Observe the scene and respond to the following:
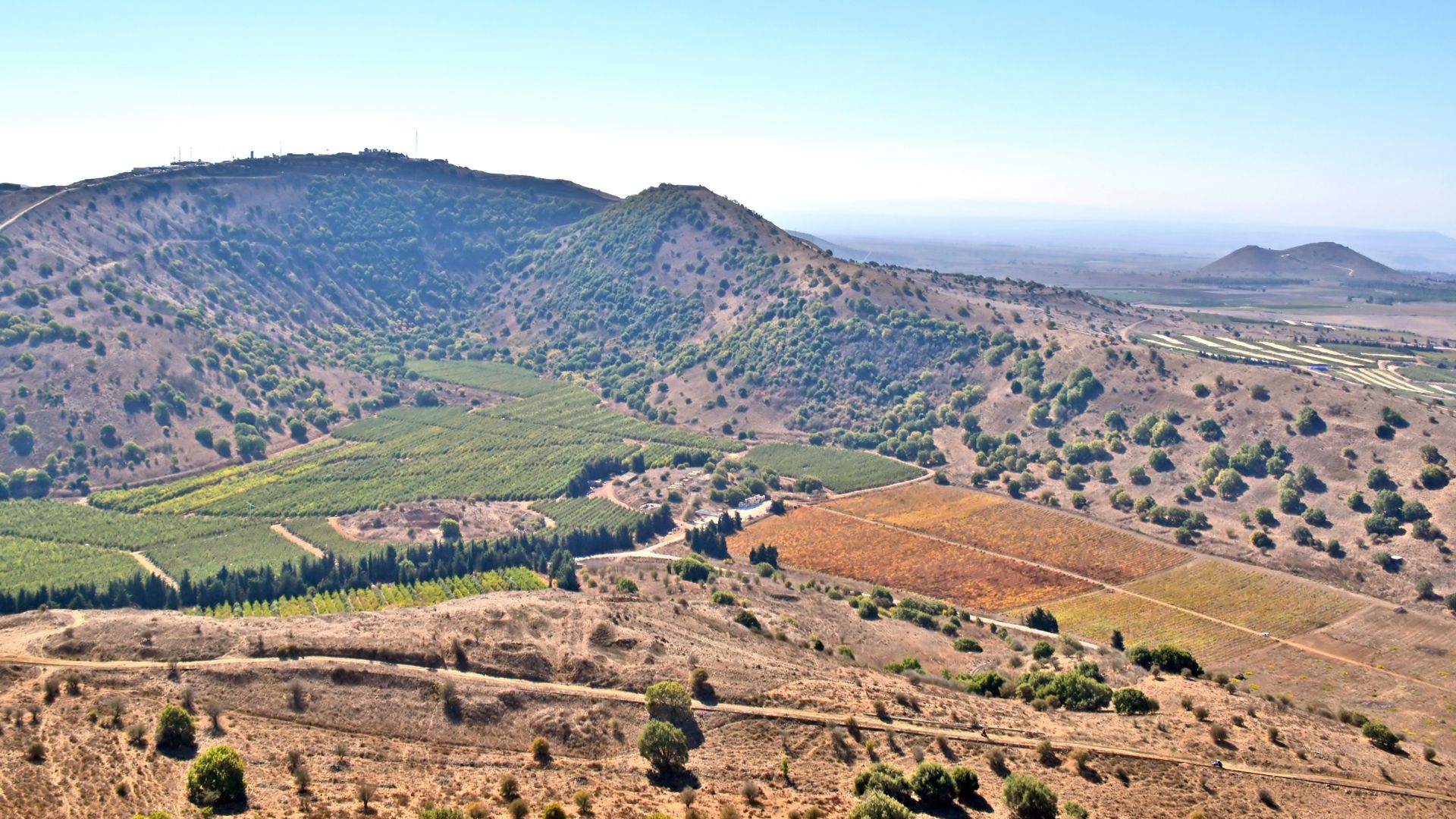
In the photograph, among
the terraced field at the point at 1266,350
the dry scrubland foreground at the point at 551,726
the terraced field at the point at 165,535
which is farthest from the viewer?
the terraced field at the point at 1266,350

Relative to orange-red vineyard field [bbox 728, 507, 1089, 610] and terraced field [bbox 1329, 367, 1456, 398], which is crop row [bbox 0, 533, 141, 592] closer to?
orange-red vineyard field [bbox 728, 507, 1089, 610]

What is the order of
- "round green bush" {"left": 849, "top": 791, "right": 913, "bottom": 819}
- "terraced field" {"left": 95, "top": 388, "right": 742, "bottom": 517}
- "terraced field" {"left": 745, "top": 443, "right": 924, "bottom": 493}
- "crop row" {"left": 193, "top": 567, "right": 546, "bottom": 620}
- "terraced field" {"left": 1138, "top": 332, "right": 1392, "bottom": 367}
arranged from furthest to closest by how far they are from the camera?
"terraced field" {"left": 1138, "top": 332, "right": 1392, "bottom": 367} < "terraced field" {"left": 745, "top": 443, "right": 924, "bottom": 493} < "terraced field" {"left": 95, "top": 388, "right": 742, "bottom": 517} < "crop row" {"left": 193, "top": 567, "right": 546, "bottom": 620} < "round green bush" {"left": 849, "top": 791, "right": 913, "bottom": 819}

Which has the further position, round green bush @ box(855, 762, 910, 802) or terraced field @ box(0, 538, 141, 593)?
terraced field @ box(0, 538, 141, 593)

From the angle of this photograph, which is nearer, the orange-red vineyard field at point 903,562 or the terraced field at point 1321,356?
the orange-red vineyard field at point 903,562

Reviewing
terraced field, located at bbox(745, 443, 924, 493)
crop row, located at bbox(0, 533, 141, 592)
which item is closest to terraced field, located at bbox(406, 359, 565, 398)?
terraced field, located at bbox(745, 443, 924, 493)

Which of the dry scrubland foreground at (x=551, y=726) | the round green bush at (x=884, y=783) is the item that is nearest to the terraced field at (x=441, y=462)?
the dry scrubland foreground at (x=551, y=726)

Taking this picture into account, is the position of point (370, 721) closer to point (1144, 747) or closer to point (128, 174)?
point (1144, 747)

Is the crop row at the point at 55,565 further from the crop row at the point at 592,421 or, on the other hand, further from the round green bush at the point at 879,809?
the round green bush at the point at 879,809
